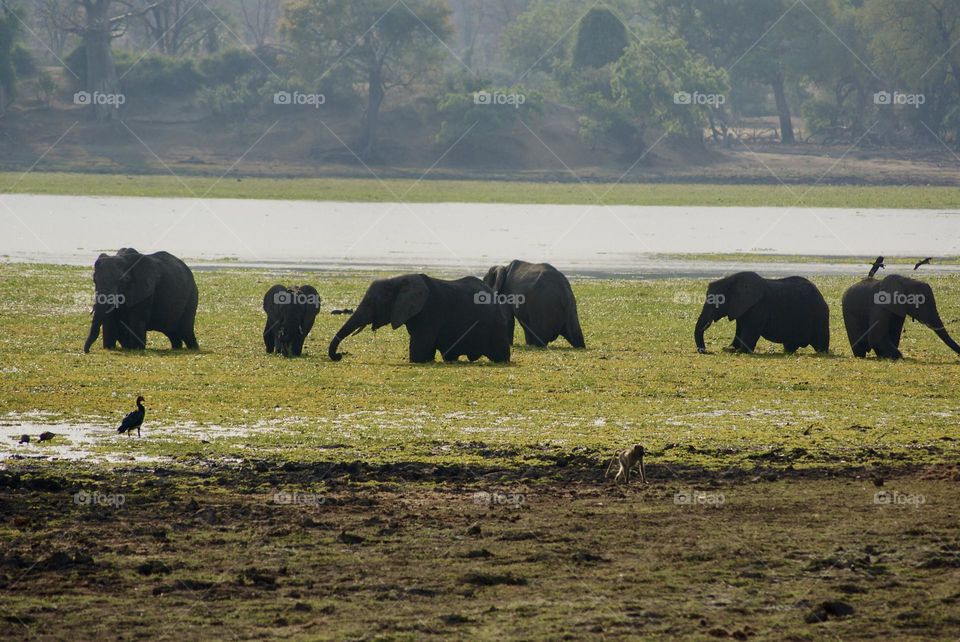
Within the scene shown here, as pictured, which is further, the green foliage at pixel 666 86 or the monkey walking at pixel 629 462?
the green foliage at pixel 666 86

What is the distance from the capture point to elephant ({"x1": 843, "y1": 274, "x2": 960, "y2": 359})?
2391 cm

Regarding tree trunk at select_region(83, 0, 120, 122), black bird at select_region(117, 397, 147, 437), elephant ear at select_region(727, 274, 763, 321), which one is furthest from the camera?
tree trunk at select_region(83, 0, 120, 122)

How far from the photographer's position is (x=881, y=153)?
109 meters

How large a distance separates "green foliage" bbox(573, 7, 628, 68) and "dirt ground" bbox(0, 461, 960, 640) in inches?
4078

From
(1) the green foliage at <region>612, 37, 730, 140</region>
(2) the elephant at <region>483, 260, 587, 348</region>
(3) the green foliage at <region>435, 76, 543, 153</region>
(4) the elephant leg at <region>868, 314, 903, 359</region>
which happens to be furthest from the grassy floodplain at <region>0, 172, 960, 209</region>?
(4) the elephant leg at <region>868, 314, 903, 359</region>

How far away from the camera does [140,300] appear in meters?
23.8

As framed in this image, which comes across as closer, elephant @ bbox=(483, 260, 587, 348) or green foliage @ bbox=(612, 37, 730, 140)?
elephant @ bbox=(483, 260, 587, 348)

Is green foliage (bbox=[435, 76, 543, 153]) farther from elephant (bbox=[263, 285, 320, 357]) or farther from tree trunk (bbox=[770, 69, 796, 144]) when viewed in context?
elephant (bbox=[263, 285, 320, 357])

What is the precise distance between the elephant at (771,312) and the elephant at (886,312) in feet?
2.69

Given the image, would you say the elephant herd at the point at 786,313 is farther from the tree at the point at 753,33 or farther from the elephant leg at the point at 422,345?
the tree at the point at 753,33

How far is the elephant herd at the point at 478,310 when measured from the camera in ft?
74.6

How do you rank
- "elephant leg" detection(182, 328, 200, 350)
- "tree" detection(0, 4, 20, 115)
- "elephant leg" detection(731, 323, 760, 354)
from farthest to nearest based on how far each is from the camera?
"tree" detection(0, 4, 20, 115) < "elephant leg" detection(731, 323, 760, 354) < "elephant leg" detection(182, 328, 200, 350)

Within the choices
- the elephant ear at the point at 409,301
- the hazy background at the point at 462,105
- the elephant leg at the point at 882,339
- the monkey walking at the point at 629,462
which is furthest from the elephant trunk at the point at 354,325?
the hazy background at the point at 462,105

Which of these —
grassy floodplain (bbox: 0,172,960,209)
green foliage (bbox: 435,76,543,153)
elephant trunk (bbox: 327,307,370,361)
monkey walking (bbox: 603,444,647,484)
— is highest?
green foliage (bbox: 435,76,543,153)
